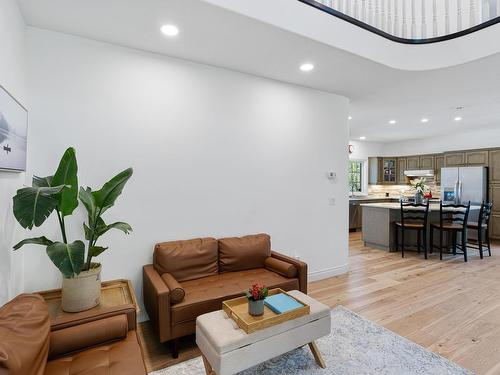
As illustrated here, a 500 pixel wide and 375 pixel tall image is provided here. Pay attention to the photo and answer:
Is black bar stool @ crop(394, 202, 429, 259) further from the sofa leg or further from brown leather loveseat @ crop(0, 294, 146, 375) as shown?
brown leather loveseat @ crop(0, 294, 146, 375)

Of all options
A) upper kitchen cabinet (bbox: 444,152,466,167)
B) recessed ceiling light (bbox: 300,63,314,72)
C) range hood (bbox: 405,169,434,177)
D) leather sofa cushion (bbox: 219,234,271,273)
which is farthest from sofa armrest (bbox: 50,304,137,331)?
range hood (bbox: 405,169,434,177)

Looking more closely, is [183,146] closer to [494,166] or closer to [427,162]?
[494,166]

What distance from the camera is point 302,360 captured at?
7.47ft

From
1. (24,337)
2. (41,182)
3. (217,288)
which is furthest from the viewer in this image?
(217,288)

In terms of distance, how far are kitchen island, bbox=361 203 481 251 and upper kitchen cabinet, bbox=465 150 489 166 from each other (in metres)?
1.32

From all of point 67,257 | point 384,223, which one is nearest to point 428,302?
point 384,223

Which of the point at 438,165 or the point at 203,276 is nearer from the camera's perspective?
the point at 203,276

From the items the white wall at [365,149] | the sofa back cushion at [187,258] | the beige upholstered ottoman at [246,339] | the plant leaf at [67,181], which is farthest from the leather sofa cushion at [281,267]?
the white wall at [365,149]

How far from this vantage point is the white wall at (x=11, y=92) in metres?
1.82

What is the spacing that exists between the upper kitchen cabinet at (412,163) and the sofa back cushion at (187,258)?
7.51 meters

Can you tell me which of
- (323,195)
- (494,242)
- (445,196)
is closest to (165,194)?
(323,195)

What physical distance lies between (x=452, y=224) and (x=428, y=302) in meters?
2.83

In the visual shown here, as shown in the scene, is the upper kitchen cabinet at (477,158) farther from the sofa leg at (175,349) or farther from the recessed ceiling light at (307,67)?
the sofa leg at (175,349)

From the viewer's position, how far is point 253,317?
6.39 feet
